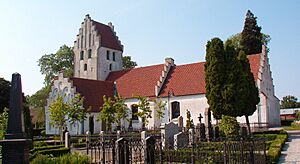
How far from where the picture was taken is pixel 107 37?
52969mm

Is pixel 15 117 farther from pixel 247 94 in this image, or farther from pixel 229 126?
pixel 247 94

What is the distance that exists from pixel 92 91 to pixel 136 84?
614cm

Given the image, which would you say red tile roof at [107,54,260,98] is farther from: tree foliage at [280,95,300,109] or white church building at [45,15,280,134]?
tree foliage at [280,95,300,109]

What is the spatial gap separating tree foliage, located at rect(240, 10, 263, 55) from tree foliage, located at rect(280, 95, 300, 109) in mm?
66186

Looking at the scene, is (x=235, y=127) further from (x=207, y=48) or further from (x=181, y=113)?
(x=181, y=113)

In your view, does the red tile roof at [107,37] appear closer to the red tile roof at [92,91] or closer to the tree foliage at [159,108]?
the red tile roof at [92,91]

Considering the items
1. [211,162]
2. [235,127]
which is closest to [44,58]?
[235,127]

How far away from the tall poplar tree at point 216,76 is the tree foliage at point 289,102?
9202cm

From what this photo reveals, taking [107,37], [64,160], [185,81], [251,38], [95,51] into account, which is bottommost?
[64,160]

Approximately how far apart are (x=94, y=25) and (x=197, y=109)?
70.7ft

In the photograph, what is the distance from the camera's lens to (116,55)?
53.9m

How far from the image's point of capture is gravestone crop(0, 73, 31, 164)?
845 centimetres

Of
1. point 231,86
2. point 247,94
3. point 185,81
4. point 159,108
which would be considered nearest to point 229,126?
point 231,86

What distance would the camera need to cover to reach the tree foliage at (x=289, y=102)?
112 meters
